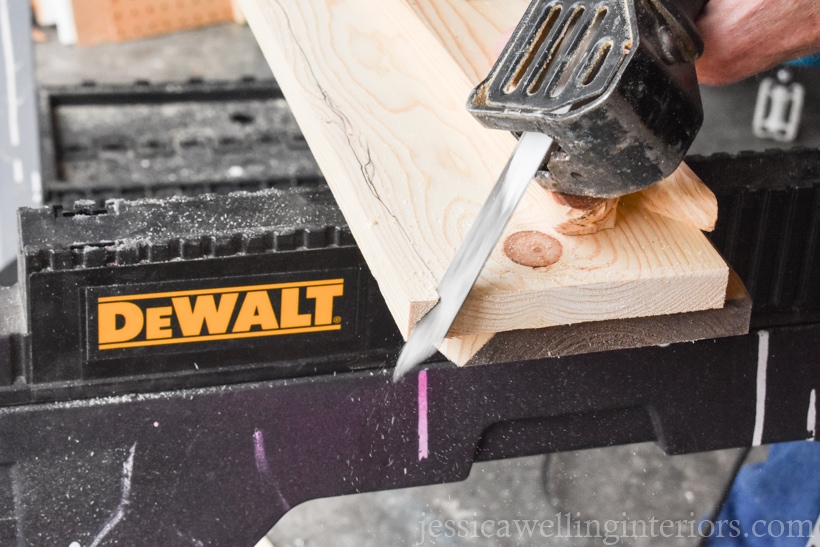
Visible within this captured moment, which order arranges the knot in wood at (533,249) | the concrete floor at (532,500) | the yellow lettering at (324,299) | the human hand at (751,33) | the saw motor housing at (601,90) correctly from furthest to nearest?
the concrete floor at (532,500)
the yellow lettering at (324,299)
the human hand at (751,33)
the knot in wood at (533,249)
the saw motor housing at (601,90)

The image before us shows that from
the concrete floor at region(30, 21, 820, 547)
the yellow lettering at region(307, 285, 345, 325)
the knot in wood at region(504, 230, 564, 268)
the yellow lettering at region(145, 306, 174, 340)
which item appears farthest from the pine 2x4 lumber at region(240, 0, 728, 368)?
the concrete floor at region(30, 21, 820, 547)

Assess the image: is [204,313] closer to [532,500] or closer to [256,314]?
[256,314]

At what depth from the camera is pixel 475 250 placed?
37.3 inches

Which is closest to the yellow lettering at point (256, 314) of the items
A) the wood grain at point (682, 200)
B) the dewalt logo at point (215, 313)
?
the dewalt logo at point (215, 313)

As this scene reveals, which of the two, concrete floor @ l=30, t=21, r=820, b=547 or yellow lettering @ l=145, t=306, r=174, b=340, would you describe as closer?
yellow lettering @ l=145, t=306, r=174, b=340

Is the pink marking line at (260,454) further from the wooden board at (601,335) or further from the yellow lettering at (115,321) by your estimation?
the wooden board at (601,335)

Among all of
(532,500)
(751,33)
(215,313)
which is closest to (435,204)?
(215,313)

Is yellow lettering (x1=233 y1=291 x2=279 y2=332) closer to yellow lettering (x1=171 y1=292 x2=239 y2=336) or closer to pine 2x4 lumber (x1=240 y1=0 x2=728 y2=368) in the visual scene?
yellow lettering (x1=171 y1=292 x2=239 y2=336)

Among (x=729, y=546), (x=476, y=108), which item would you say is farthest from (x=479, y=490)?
(x=476, y=108)

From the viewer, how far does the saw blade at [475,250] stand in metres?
0.92

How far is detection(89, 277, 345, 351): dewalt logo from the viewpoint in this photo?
1.20 m

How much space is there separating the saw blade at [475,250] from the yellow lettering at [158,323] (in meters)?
0.39

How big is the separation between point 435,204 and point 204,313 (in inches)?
14.2

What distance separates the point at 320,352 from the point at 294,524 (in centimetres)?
104
